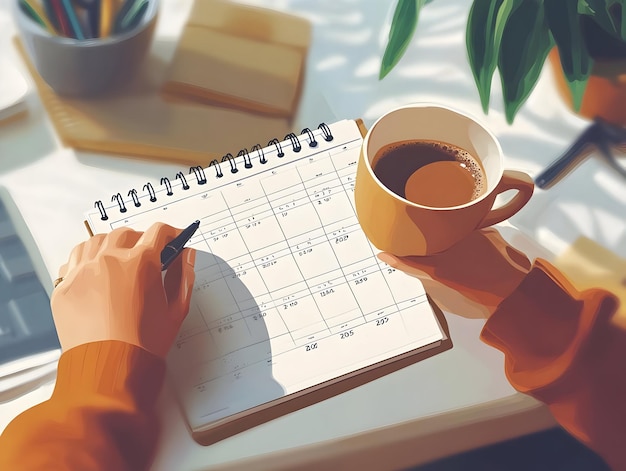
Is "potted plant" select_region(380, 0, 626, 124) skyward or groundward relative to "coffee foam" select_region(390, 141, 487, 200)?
skyward

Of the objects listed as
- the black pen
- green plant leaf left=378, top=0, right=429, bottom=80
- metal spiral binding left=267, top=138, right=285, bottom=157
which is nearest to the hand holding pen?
the black pen

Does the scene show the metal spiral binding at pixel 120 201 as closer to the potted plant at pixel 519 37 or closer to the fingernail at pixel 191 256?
the fingernail at pixel 191 256

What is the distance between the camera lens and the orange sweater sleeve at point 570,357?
0.55m

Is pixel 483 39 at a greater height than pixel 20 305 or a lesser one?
greater

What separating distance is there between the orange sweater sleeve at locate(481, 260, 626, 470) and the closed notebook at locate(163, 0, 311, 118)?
0.28 m

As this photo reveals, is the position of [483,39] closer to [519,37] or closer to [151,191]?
[519,37]

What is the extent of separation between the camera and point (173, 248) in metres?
0.55

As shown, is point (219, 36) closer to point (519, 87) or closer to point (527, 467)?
point (519, 87)

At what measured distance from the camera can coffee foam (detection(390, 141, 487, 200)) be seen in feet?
1.81

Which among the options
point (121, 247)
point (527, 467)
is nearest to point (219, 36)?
point (121, 247)

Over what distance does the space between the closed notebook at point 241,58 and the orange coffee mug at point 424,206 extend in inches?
5.8

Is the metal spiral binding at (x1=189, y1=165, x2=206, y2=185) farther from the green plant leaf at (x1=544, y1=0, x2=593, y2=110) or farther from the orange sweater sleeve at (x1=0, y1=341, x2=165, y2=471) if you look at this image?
the green plant leaf at (x1=544, y1=0, x2=593, y2=110)

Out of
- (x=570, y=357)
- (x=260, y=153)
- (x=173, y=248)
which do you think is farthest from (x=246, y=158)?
(x=570, y=357)

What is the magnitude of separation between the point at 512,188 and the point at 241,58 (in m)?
0.30
